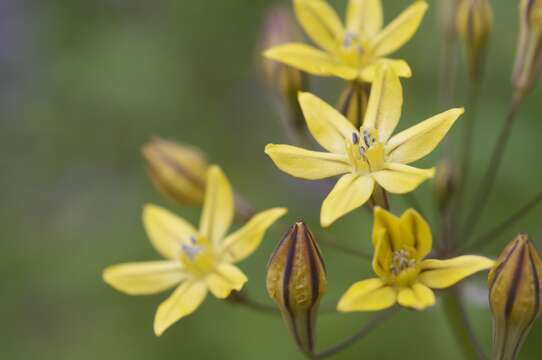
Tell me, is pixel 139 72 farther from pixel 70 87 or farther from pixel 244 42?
pixel 244 42

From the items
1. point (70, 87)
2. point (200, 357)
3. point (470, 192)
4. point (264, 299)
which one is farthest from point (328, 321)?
point (70, 87)

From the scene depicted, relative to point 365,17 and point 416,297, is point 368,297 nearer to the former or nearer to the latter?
point 416,297

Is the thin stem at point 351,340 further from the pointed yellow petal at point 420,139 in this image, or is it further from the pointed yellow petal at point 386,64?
the pointed yellow petal at point 386,64

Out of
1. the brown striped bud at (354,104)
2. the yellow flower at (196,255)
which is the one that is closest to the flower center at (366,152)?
the brown striped bud at (354,104)

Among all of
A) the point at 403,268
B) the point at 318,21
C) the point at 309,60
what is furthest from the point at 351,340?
the point at 318,21

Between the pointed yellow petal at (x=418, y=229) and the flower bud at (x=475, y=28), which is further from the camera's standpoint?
the flower bud at (x=475, y=28)

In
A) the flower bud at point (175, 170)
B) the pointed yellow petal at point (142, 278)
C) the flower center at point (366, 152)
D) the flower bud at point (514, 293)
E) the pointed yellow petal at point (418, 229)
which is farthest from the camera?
the flower bud at point (175, 170)
